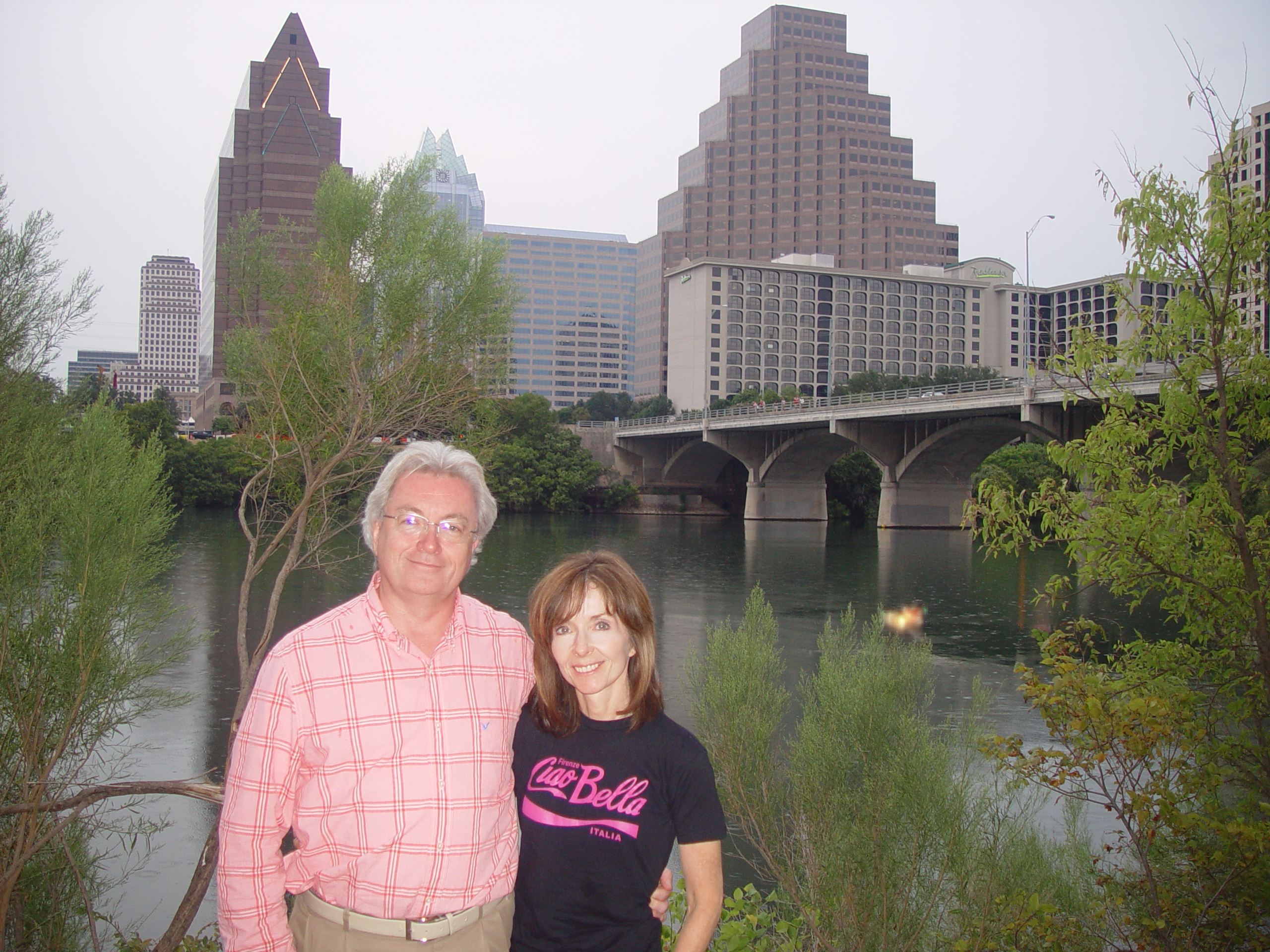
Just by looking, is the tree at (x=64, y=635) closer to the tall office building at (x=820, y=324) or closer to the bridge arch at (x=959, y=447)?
the bridge arch at (x=959, y=447)

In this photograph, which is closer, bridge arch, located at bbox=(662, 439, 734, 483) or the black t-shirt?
the black t-shirt

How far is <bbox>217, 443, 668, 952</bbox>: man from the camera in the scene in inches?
88.7

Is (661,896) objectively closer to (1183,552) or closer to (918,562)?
(1183,552)

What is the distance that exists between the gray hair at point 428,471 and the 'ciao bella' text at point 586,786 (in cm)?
62

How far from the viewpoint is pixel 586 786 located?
2.42 meters

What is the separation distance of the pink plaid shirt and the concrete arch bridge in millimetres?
30410

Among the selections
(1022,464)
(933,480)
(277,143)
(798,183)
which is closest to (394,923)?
(933,480)

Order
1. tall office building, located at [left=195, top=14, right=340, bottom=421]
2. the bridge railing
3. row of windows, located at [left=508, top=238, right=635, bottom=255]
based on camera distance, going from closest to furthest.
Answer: the bridge railing → tall office building, located at [left=195, top=14, right=340, bottom=421] → row of windows, located at [left=508, top=238, right=635, bottom=255]

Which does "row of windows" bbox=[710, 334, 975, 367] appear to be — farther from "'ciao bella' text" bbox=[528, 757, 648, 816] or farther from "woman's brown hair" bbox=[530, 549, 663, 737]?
"'ciao bella' text" bbox=[528, 757, 648, 816]

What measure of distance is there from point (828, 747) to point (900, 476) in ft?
150

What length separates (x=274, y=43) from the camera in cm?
8988

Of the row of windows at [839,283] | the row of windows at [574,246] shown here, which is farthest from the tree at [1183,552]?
the row of windows at [574,246]

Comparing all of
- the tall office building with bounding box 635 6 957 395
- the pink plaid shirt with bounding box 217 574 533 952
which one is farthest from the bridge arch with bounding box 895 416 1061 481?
the tall office building with bounding box 635 6 957 395

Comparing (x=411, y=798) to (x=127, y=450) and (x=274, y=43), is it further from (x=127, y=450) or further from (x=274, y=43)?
(x=274, y=43)
